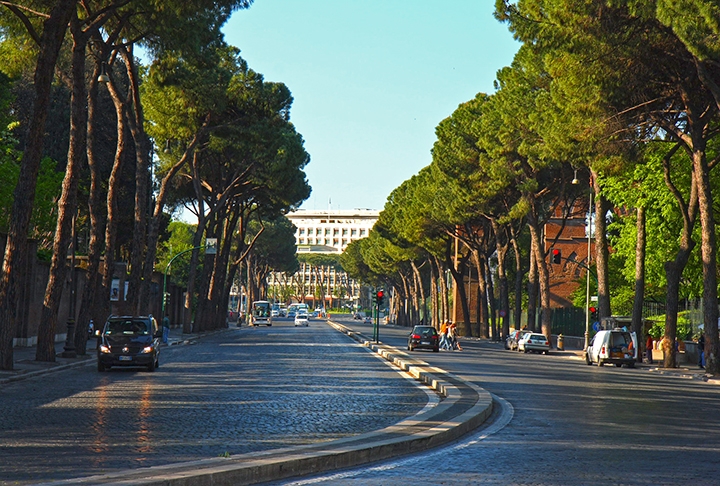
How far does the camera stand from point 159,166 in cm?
6081

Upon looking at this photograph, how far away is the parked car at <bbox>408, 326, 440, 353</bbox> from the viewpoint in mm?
49062

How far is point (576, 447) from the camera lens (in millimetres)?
12562

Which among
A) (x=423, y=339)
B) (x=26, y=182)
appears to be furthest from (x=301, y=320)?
(x=26, y=182)

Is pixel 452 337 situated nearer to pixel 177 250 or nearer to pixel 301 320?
pixel 301 320

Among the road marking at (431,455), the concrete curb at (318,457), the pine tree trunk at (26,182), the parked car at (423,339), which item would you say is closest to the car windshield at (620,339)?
the parked car at (423,339)

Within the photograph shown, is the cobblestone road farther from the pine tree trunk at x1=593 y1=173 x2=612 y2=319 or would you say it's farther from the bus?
the bus

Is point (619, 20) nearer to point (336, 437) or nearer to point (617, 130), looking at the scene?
point (617, 130)

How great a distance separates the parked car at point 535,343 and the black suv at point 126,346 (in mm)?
31317

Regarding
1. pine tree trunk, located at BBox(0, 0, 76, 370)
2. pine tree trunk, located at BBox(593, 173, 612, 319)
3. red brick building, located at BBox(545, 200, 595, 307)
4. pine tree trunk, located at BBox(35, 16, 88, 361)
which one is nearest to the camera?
pine tree trunk, located at BBox(0, 0, 76, 370)

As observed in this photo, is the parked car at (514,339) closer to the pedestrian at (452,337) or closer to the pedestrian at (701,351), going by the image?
the pedestrian at (452,337)

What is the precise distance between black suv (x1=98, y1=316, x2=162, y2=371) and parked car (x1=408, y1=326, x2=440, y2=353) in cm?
2155

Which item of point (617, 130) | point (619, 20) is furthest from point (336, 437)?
point (617, 130)

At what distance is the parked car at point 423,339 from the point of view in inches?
1932

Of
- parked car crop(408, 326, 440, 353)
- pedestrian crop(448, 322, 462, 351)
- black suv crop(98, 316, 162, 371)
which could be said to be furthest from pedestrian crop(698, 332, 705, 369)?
black suv crop(98, 316, 162, 371)
